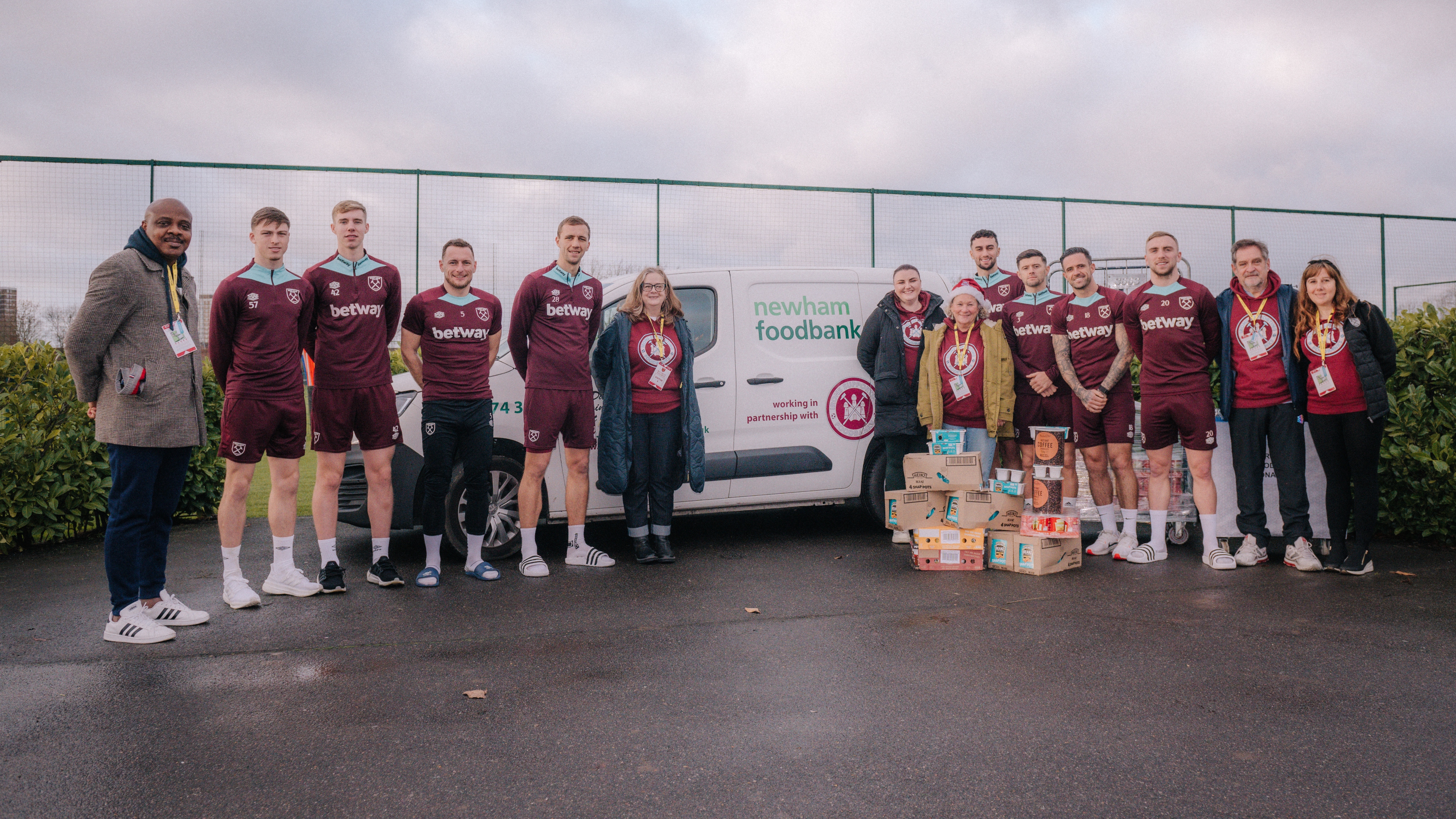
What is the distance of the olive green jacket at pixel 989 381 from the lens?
5887mm

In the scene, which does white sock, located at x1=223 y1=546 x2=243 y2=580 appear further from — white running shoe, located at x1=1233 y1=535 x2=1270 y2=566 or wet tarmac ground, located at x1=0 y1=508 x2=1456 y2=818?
white running shoe, located at x1=1233 y1=535 x2=1270 y2=566

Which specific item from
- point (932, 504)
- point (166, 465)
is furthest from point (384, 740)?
point (932, 504)

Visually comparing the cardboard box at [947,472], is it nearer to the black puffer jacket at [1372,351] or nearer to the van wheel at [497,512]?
the black puffer jacket at [1372,351]

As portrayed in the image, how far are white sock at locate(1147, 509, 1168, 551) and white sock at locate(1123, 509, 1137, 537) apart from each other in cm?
10

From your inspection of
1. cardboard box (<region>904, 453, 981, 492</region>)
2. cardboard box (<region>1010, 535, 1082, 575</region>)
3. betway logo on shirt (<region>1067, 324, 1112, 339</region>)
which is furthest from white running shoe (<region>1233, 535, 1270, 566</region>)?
cardboard box (<region>904, 453, 981, 492</region>)

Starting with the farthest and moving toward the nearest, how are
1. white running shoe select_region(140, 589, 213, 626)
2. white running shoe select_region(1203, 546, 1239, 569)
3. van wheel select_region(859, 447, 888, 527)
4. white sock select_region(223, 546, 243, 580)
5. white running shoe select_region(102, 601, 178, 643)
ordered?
van wheel select_region(859, 447, 888, 527) < white running shoe select_region(1203, 546, 1239, 569) < white sock select_region(223, 546, 243, 580) < white running shoe select_region(140, 589, 213, 626) < white running shoe select_region(102, 601, 178, 643)

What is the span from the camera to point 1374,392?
197 inches

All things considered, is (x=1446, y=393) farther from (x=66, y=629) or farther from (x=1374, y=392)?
(x=66, y=629)

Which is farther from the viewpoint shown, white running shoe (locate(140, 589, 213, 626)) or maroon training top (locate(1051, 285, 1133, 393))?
maroon training top (locate(1051, 285, 1133, 393))

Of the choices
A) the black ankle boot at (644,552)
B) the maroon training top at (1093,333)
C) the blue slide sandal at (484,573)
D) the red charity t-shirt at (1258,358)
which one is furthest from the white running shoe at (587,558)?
the red charity t-shirt at (1258,358)

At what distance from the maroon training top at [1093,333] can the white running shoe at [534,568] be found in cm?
355

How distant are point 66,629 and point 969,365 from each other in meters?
5.17

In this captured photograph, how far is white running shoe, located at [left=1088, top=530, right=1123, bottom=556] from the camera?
586 cm

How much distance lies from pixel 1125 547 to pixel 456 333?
4.31m
